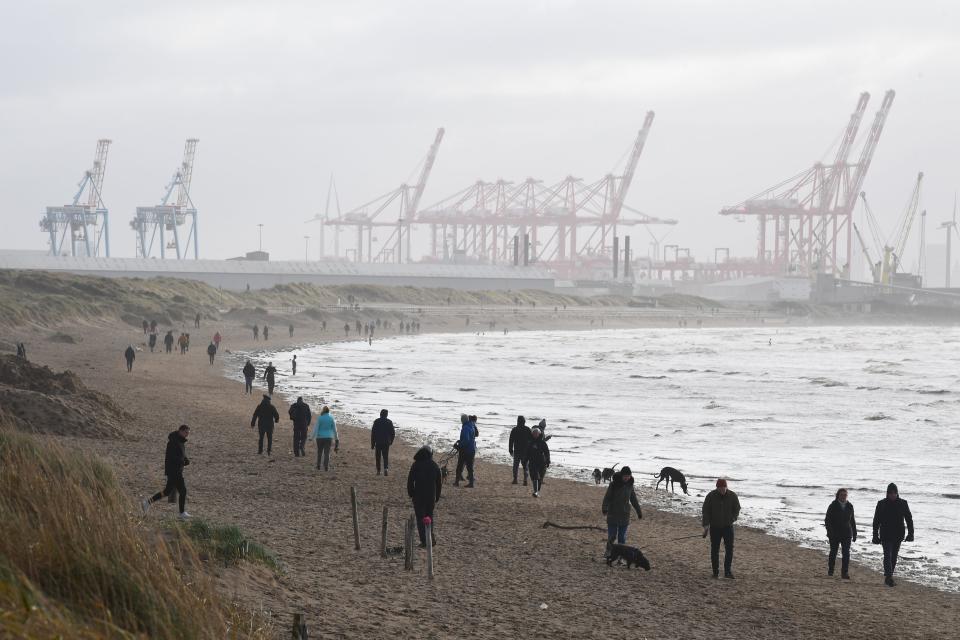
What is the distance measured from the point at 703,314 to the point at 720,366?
65643mm

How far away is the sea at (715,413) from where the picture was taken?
48.9ft

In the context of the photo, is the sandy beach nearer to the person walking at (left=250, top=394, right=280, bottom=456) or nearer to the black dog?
the black dog

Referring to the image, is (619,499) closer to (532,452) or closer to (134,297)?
(532,452)

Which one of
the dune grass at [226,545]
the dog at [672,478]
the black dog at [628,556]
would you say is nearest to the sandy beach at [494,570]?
the black dog at [628,556]

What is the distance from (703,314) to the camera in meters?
109

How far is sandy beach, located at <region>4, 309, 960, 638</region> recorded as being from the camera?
7.69 m

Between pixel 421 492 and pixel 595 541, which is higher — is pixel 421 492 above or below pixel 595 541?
above

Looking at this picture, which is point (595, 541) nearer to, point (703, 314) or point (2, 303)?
point (2, 303)

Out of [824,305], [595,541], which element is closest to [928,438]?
[595,541]

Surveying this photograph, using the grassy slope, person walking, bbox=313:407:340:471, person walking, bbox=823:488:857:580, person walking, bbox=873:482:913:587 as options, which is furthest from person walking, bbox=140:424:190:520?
the grassy slope

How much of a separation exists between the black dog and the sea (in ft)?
9.16

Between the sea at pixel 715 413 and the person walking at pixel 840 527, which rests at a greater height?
the person walking at pixel 840 527

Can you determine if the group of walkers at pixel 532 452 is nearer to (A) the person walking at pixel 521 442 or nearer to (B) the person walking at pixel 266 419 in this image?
(A) the person walking at pixel 521 442

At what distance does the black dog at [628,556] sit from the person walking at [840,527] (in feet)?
5.74
